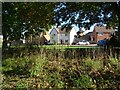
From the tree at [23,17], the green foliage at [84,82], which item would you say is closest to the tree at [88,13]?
the tree at [23,17]

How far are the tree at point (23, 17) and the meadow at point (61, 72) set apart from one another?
4052 millimetres

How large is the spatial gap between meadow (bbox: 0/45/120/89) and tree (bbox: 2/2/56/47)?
405 centimetres

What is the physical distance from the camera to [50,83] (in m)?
7.51

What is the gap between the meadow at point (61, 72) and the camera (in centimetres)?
736

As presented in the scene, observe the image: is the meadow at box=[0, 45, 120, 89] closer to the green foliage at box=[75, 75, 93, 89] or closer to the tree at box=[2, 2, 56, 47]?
the green foliage at box=[75, 75, 93, 89]

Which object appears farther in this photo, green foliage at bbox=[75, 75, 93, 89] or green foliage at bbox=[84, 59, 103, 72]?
green foliage at bbox=[84, 59, 103, 72]

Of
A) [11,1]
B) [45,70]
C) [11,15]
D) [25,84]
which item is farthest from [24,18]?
[25,84]

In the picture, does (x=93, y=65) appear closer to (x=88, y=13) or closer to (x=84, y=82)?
(x=84, y=82)

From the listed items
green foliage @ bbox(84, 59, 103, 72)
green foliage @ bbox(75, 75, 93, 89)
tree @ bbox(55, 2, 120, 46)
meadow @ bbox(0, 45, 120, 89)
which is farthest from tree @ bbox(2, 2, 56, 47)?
green foliage @ bbox(75, 75, 93, 89)

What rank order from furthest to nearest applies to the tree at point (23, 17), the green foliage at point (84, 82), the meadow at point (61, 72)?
1. the tree at point (23, 17)
2. the meadow at point (61, 72)
3. the green foliage at point (84, 82)

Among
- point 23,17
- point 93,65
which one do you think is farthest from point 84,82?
point 23,17

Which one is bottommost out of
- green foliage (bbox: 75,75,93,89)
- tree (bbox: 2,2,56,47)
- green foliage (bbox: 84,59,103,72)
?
green foliage (bbox: 75,75,93,89)

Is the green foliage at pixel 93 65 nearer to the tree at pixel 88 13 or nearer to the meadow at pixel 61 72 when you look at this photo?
the meadow at pixel 61 72

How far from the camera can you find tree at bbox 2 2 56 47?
14.1 m
